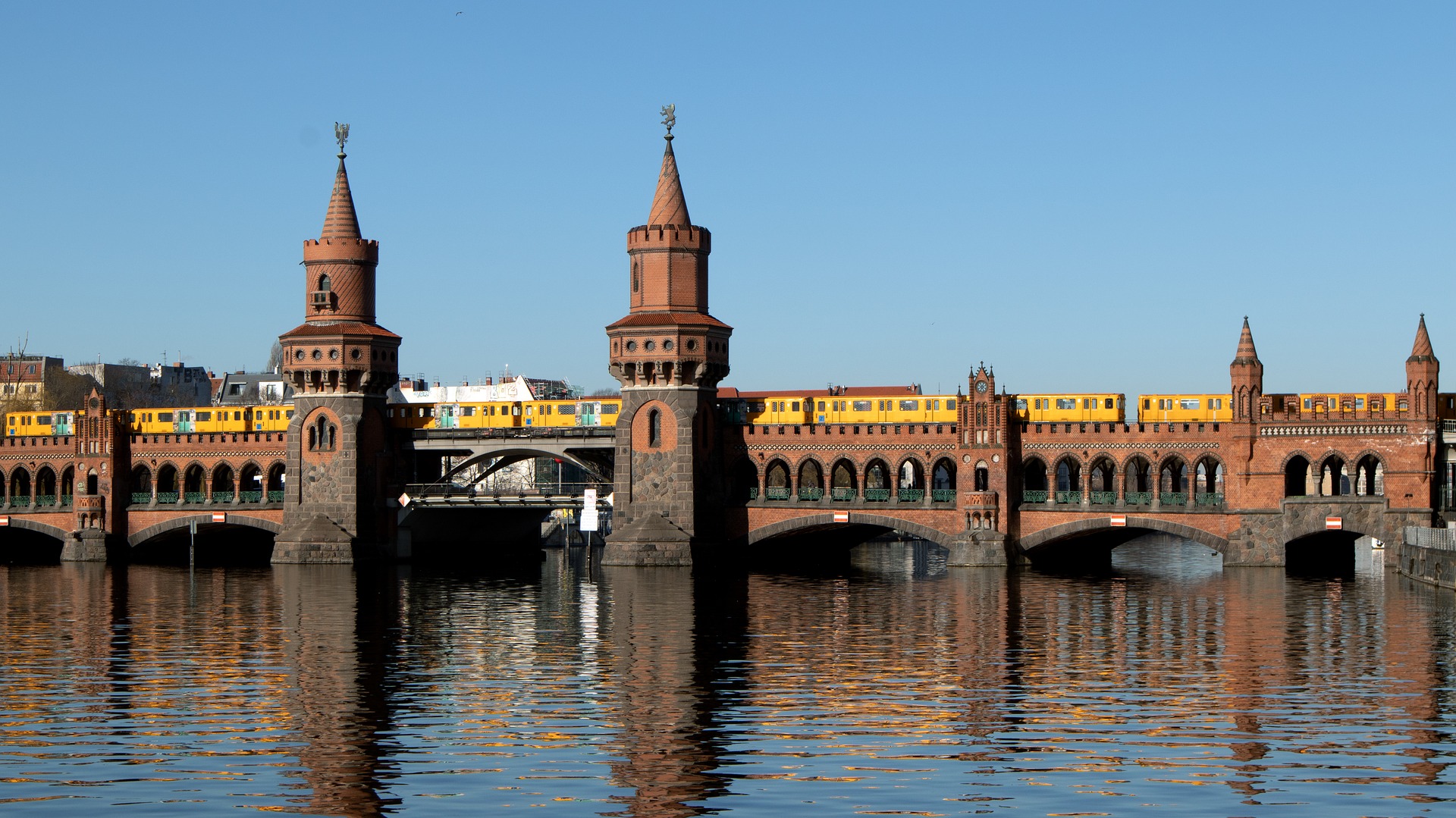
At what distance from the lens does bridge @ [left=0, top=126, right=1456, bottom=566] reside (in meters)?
88.9

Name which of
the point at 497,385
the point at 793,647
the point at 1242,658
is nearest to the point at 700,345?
the point at 793,647

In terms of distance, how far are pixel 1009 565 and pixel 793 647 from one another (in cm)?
3845

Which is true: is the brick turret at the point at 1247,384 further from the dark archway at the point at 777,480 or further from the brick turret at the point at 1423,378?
the dark archway at the point at 777,480

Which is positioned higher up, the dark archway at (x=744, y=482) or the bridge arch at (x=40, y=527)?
the dark archway at (x=744, y=482)

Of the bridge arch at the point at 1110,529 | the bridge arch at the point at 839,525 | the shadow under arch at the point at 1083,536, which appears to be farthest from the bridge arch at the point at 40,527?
the bridge arch at the point at 1110,529

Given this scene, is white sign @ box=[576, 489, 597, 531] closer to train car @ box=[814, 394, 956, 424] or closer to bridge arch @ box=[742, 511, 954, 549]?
bridge arch @ box=[742, 511, 954, 549]

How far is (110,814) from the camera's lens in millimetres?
31078

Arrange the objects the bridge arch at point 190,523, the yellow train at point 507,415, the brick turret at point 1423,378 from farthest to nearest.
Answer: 1. the bridge arch at point 190,523
2. the yellow train at point 507,415
3. the brick turret at point 1423,378

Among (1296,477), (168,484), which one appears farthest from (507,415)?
(1296,477)

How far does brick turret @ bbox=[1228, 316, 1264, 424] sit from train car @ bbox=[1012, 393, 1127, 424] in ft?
23.0

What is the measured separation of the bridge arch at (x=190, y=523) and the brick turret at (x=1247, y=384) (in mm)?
52796

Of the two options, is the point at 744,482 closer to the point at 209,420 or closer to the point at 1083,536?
the point at 1083,536

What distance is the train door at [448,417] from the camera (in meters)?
108

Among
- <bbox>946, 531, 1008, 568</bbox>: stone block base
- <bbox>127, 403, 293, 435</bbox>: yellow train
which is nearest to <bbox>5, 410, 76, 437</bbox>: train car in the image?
<bbox>127, 403, 293, 435</bbox>: yellow train
